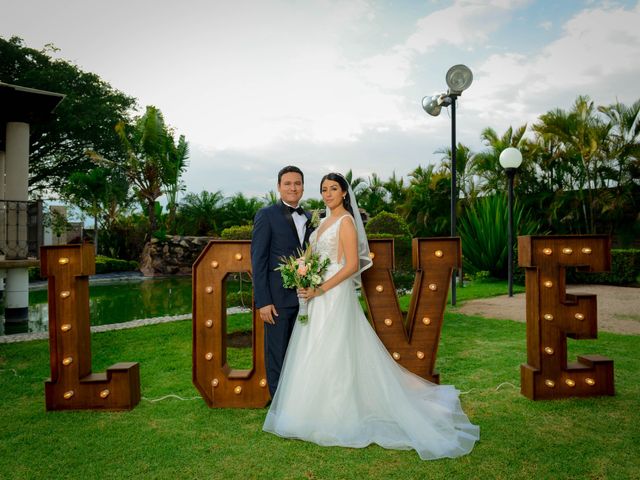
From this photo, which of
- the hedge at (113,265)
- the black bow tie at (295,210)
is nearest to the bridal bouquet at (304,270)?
the black bow tie at (295,210)

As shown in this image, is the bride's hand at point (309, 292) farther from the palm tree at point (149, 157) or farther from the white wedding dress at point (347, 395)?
the palm tree at point (149, 157)

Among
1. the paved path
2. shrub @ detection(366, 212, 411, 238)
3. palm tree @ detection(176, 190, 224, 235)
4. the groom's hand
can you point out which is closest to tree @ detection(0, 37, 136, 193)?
palm tree @ detection(176, 190, 224, 235)

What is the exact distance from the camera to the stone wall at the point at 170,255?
21688 millimetres

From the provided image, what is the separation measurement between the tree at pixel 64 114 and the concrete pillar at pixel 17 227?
15409 millimetres

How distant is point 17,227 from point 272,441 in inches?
327

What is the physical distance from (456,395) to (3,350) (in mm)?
6286

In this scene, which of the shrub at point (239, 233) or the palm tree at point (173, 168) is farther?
the palm tree at point (173, 168)

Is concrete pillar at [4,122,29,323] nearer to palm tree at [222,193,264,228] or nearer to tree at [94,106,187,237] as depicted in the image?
tree at [94,106,187,237]

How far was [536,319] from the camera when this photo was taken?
4.14 meters

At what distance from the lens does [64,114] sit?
80.1 ft

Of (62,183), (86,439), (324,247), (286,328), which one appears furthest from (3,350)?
(62,183)

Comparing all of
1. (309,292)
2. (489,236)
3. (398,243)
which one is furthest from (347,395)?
(489,236)

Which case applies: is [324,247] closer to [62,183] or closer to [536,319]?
[536,319]

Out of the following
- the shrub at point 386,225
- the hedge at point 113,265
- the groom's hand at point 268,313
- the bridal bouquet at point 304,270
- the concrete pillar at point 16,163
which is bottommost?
the hedge at point 113,265
